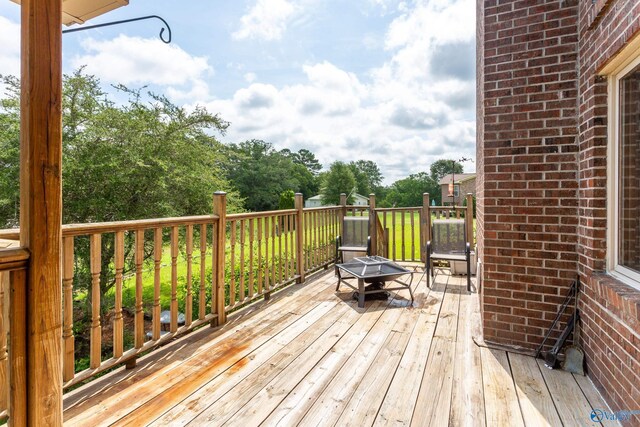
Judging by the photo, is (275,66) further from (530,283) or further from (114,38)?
(530,283)

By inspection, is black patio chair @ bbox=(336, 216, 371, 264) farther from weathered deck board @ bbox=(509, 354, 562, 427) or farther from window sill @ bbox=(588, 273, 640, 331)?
window sill @ bbox=(588, 273, 640, 331)

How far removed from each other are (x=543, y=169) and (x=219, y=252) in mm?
2608

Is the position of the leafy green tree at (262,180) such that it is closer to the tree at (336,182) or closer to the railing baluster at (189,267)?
the tree at (336,182)

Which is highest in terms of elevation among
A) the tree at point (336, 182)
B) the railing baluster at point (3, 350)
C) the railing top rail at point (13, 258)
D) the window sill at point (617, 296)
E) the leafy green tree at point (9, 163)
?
the tree at point (336, 182)

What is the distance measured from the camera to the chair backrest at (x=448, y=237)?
14.8ft

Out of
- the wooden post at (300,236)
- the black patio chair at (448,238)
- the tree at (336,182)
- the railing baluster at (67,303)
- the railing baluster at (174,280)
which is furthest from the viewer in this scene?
the tree at (336,182)

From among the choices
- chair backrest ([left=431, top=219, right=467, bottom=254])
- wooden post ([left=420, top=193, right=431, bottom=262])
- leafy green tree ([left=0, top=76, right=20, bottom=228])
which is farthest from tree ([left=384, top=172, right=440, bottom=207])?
leafy green tree ([left=0, top=76, right=20, bottom=228])

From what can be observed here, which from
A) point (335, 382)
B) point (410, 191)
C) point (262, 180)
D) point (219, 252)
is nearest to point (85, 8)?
point (219, 252)

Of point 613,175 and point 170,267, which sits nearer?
point 613,175

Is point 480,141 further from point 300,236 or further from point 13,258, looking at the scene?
point 13,258

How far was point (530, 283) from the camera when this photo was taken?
8.05 ft

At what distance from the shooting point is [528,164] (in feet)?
7.93

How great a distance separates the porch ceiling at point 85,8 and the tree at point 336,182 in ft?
117

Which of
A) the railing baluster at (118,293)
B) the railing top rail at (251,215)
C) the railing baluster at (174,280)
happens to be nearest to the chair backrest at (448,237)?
the railing top rail at (251,215)
